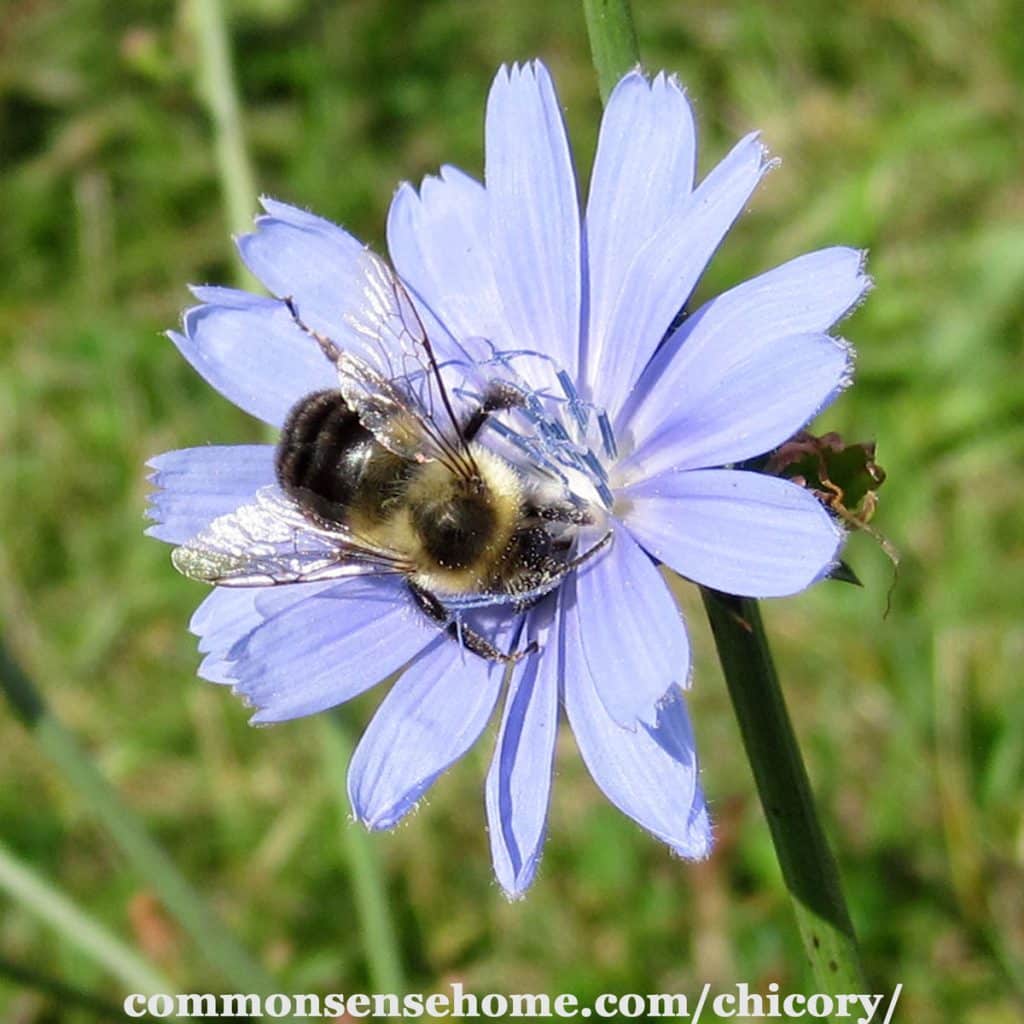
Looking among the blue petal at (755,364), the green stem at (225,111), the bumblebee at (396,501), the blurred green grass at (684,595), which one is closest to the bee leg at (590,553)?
the bumblebee at (396,501)

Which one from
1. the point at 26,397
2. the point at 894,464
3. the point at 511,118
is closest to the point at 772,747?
the point at 511,118

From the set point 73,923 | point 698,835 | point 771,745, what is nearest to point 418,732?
point 698,835

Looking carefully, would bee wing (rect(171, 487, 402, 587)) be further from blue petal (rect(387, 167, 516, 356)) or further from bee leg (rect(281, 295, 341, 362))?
blue petal (rect(387, 167, 516, 356))

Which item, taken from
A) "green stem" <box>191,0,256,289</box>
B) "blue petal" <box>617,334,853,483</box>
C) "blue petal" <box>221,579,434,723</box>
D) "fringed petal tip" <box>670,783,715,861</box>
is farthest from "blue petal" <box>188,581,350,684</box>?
"green stem" <box>191,0,256,289</box>

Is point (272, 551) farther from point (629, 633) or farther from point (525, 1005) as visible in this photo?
point (525, 1005)

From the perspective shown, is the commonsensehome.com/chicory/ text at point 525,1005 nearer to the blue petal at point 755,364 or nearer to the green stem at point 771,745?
the green stem at point 771,745
